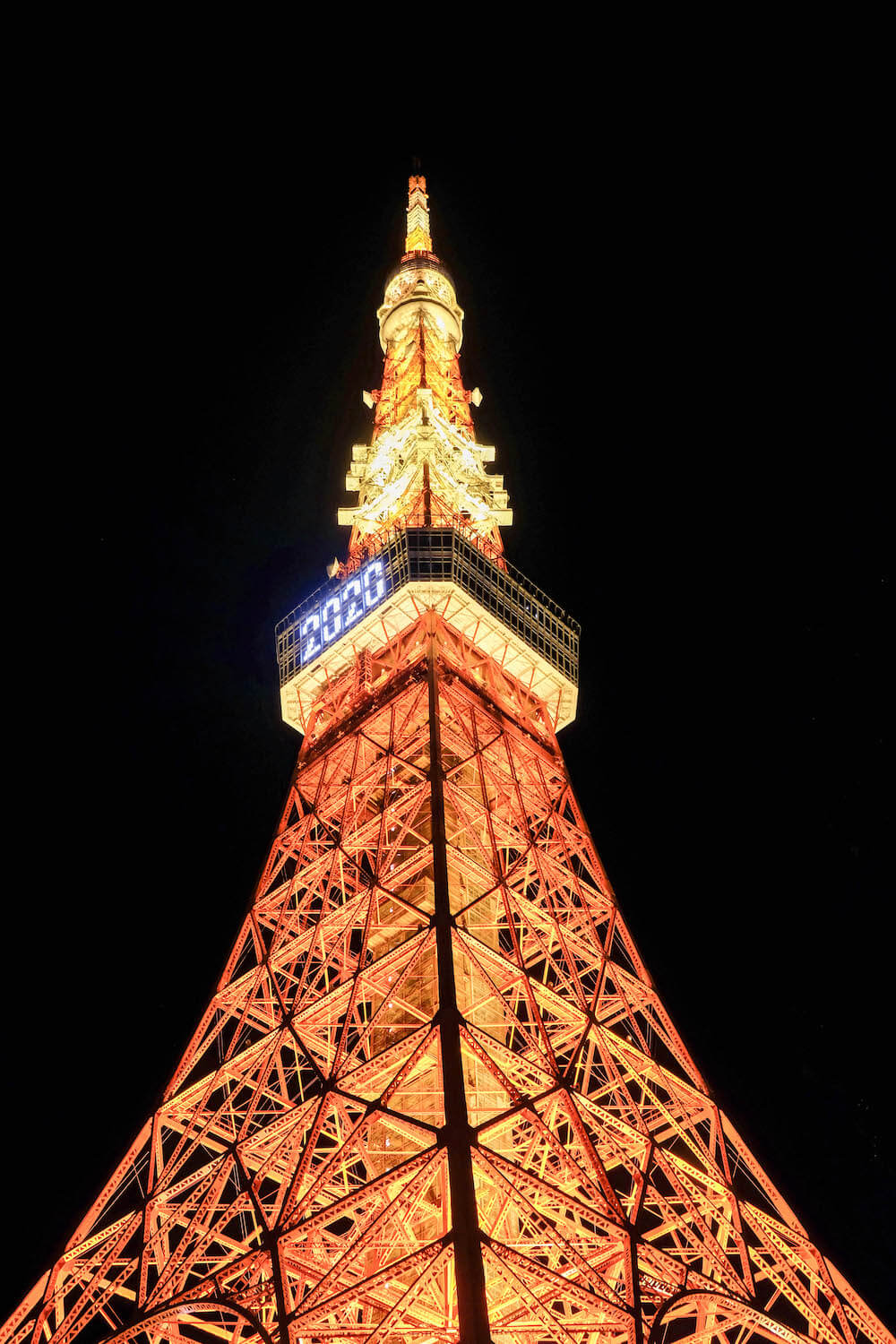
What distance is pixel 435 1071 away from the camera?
17203mm

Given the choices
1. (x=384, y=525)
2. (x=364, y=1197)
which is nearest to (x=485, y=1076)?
(x=364, y=1197)

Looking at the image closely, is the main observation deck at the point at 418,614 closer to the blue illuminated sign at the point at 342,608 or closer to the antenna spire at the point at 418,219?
the blue illuminated sign at the point at 342,608

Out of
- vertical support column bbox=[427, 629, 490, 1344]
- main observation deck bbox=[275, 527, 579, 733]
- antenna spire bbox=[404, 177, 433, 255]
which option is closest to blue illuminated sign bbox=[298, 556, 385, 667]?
main observation deck bbox=[275, 527, 579, 733]

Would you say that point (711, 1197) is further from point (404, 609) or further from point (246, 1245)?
point (404, 609)

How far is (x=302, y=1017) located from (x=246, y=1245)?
2.69 m

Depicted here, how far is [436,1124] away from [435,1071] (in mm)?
754

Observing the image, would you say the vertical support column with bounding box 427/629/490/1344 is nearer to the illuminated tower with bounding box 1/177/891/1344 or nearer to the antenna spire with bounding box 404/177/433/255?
the illuminated tower with bounding box 1/177/891/1344

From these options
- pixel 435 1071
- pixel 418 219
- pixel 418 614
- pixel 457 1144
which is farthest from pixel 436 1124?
pixel 418 219

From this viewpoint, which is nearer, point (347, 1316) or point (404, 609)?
point (347, 1316)

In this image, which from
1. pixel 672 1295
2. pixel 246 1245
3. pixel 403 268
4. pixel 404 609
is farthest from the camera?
pixel 403 268

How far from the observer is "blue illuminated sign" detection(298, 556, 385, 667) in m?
23.7

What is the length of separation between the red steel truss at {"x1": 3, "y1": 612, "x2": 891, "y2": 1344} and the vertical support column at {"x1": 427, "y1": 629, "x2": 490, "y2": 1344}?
0.03 m

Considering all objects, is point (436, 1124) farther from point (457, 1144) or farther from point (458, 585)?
point (458, 585)

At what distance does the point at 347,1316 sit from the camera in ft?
52.3
